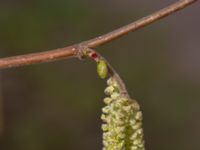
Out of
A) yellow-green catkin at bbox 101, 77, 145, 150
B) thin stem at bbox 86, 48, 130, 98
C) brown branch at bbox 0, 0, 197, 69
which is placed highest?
brown branch at bbox 0, 0, 197, 69

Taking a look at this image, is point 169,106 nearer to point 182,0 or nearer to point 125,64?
point 125,64

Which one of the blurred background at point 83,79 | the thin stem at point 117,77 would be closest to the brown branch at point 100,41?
the thin stem at point 117,77

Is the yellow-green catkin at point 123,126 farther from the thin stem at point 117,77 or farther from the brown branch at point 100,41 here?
the brown branch at point 100,41

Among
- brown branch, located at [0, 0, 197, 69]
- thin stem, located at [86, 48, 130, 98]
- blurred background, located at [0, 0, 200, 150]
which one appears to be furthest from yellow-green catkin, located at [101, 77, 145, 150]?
blurred background, located at [0, 0, 200, 150]

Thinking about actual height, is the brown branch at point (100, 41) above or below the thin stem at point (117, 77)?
above

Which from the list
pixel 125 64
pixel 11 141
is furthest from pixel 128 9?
pixel 11 141

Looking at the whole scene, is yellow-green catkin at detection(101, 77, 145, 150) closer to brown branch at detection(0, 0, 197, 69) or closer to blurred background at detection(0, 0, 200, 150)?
brown branch at detection(0, 0, 197, 69)

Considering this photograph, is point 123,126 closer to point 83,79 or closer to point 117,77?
point 117,77
